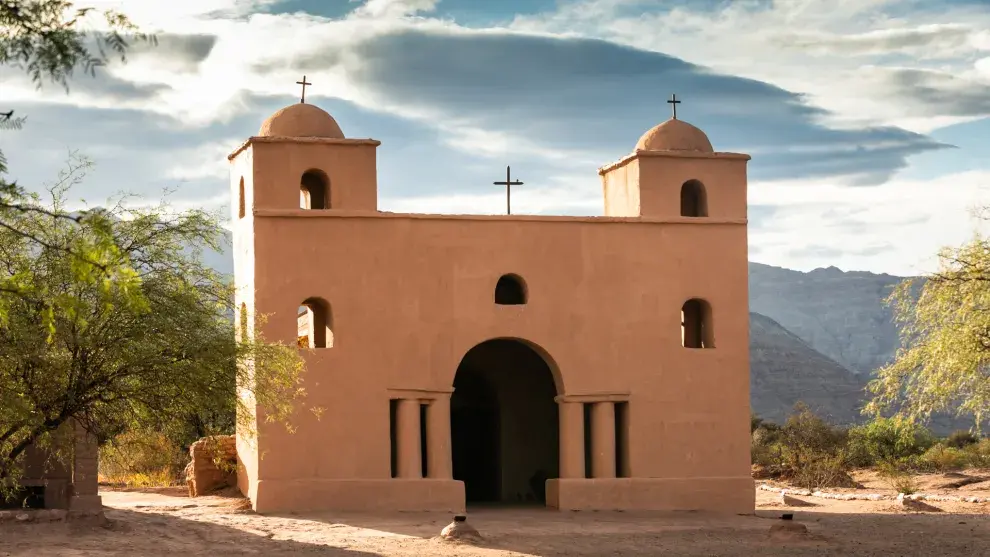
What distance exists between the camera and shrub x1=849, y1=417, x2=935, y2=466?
113ft

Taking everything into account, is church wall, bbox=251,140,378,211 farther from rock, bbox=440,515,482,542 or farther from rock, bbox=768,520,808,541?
rock, bbox=768,520,808,541

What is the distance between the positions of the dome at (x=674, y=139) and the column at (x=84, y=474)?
1049 cm

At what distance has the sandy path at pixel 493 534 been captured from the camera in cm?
1703

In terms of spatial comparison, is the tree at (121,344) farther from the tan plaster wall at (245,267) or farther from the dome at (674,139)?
the dome at (674,139)

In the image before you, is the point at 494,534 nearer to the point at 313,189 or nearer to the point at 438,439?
the point at 438,439

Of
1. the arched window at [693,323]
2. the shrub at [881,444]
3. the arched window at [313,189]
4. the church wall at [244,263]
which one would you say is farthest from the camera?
the shrub at [881,444]

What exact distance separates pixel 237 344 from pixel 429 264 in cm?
543

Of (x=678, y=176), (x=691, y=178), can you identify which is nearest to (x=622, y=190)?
(x=678, y=176)

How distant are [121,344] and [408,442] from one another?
22.7ft

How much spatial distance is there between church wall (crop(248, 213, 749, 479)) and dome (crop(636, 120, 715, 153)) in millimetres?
1171

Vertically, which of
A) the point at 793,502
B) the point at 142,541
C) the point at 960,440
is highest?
the point at 142,541

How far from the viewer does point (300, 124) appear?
22.5 metres

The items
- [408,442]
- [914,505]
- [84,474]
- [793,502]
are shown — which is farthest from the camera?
[793,502]

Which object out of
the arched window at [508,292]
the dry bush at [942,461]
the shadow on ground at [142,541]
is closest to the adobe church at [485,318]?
the arched window at [508,292]
